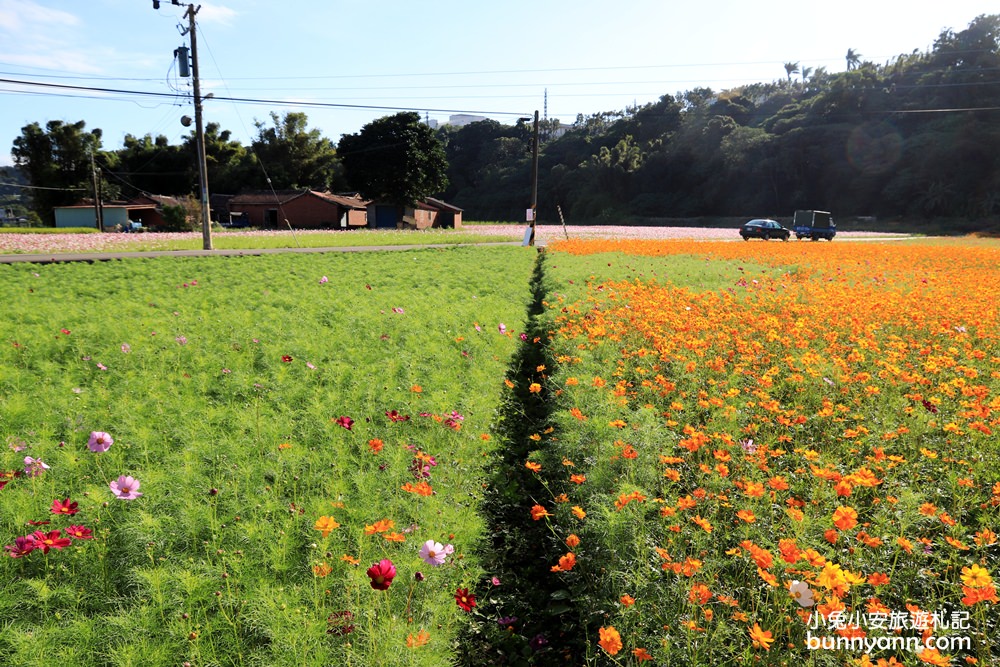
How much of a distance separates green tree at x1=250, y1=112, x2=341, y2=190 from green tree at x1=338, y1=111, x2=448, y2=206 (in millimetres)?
14469

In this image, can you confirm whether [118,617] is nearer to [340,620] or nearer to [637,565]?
[340,620]

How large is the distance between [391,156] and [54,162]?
3658 centimetres

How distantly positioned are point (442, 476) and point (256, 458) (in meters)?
1.36

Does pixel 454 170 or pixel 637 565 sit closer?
pixel 637 565

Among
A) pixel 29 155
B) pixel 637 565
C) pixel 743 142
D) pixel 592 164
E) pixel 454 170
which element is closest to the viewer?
pixel 637 565

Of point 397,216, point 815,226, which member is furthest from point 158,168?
point 815,226

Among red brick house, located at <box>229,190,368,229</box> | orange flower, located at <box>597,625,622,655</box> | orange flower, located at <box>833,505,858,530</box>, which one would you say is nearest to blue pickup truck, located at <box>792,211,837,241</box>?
red brick house, located at <box>229,190,368,229</box>

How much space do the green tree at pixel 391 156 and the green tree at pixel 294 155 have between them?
47.5ft

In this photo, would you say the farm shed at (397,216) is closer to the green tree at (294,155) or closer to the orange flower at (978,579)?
the green tree at (294,155)

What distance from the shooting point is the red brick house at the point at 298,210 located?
55.5 metres

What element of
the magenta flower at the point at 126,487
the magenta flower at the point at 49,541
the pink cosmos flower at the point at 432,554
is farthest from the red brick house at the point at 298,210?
the pink cosmos flower at the point at 432,554

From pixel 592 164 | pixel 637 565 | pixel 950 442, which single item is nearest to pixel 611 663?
pixel 637 565

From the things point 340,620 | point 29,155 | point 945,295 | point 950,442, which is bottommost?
point 340,620

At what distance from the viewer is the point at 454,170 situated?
10425 centimetres
